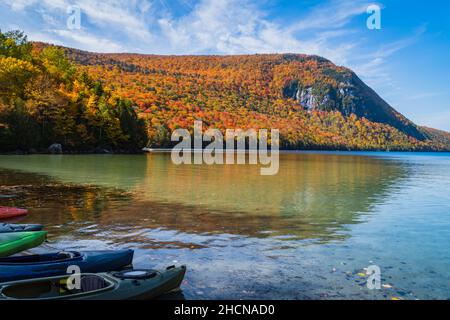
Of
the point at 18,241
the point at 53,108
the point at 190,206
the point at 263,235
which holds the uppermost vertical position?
the point at 53,108

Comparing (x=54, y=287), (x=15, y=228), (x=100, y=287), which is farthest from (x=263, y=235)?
(x=54, y=287)

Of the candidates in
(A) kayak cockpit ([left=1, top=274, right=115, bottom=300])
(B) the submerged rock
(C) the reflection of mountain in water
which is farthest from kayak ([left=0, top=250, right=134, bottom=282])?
(B) the submerged rock

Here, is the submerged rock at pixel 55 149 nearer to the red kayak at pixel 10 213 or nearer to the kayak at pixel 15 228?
the red kayak at pixel 10 213

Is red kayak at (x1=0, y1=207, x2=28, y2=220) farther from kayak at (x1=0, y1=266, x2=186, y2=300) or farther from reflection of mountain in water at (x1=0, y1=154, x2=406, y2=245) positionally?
kayak at (x1=0, y1=266, x2=186, y2=300)

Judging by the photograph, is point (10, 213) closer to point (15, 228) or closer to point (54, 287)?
point (15, 228)

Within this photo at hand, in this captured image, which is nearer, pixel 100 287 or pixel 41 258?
pixel 100 287

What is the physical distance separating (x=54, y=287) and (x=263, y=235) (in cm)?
932

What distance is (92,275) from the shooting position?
28.4 ft

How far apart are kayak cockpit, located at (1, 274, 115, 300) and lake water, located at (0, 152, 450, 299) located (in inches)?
88.6

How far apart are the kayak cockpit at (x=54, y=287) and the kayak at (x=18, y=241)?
11.5 feet

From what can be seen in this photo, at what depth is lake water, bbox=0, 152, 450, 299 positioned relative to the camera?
10719mm

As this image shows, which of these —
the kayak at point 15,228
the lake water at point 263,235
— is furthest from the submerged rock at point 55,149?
the kayak at point 15,228

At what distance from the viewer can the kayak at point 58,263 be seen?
8.66 metres

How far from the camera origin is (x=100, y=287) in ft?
28.0
